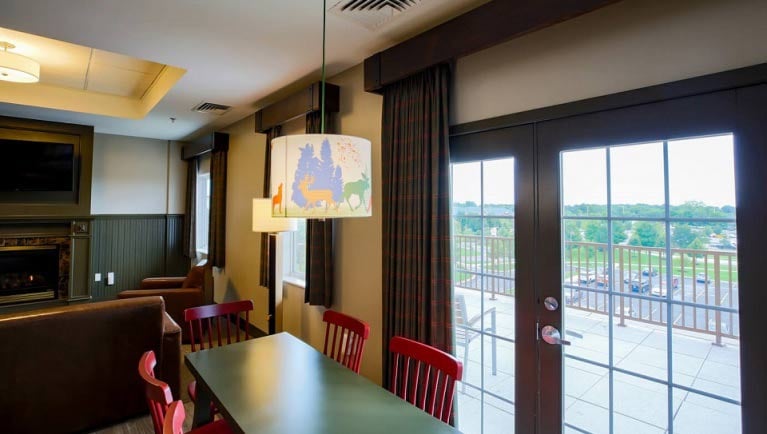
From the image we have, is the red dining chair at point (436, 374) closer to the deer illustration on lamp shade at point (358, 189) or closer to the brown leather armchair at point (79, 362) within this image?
the deer illustration on lamp shade at point (358, 189)

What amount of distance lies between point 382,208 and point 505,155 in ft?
3.13

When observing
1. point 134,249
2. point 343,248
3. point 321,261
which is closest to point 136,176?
point 134,249

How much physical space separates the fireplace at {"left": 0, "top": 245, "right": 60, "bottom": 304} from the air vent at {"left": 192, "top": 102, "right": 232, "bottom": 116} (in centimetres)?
297

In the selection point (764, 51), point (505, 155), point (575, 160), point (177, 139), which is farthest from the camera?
point (177, 139)

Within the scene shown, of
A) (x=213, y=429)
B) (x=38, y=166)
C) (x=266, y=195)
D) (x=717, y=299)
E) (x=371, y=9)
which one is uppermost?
(x=371, y=9)

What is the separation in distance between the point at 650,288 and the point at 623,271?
0.40ft

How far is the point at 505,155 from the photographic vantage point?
201 centimetres

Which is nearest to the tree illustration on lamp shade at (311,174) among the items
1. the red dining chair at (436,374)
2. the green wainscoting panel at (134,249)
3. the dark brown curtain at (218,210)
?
the red dining chair at (436,374)

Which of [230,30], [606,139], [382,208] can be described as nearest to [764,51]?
[606,139]

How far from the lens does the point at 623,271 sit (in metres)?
1.69

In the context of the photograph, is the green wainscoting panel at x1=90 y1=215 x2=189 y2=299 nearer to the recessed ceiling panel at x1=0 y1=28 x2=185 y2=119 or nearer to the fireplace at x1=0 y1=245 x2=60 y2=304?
the fireplace at x1=0 y1=245 x2=60 y2=304

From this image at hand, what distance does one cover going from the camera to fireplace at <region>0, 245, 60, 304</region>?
467 cm

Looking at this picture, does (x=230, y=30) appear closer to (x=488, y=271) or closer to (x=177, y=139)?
(x=488, y=271)

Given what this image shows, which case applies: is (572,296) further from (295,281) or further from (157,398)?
(295,281)
